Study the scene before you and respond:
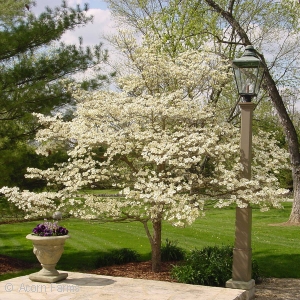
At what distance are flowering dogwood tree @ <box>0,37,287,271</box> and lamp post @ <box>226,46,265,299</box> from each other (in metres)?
0.23

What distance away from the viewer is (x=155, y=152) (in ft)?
22.0

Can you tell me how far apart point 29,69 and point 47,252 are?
12.6 ft

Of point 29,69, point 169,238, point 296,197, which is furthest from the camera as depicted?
point 296,197

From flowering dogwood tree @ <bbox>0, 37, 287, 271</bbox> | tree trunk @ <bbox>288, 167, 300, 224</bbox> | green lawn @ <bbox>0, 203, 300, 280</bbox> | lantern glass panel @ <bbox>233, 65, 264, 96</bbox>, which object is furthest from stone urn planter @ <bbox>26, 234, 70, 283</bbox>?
tree trunk @ <bbox>288, 167, 300, 224</bbox>

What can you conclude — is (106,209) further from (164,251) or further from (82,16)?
(82,16)

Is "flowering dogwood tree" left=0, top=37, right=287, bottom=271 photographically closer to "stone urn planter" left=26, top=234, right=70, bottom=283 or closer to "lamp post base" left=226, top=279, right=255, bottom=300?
"stone urn planter" left=26, top=234, right=70, bottom=283

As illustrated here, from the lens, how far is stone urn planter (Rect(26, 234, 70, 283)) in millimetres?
6355

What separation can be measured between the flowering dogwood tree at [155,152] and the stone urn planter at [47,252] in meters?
0.72

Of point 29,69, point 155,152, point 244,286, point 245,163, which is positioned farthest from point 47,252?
point 29,69

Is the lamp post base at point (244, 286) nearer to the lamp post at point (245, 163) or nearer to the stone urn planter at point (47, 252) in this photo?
the lamp post at point (245, 163)

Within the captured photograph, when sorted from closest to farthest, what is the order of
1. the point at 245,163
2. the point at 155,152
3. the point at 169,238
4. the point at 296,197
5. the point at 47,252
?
1. the point at 47,252
2. the point at 245,163
3. the point at 155,152
4. the point at 169,238
5. the point at 296,197

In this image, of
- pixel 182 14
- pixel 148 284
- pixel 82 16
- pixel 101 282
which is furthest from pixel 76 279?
pixel 182 14

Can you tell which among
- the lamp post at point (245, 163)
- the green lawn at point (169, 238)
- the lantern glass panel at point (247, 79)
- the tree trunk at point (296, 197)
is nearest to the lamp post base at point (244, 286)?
the lamp post at point (245, 163)

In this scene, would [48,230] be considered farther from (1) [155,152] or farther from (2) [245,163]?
(2) [245,163]
